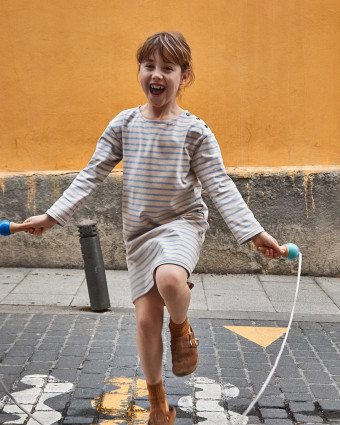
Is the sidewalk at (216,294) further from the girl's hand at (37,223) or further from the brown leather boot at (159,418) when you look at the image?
the girl's hand at (37,223)

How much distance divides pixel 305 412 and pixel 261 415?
25cm

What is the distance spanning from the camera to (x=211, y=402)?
3.34 metres

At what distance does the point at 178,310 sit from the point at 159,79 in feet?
3.58

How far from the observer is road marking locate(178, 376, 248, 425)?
314 centimetres

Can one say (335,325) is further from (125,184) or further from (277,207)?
(125,184)

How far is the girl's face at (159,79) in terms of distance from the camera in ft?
9.25

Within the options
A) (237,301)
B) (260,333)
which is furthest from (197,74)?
(260,333)

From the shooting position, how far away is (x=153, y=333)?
2840 mm

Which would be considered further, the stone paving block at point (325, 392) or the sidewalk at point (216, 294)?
the sidewalk at point (216, 294)

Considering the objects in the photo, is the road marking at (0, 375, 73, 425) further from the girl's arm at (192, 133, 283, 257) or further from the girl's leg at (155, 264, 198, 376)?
the girl's arm at (192, 133, 283, 257)

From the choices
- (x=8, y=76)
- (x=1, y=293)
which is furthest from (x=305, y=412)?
(x=8, y=76)

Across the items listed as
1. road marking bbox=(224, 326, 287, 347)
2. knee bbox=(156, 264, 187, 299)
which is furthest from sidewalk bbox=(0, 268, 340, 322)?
knee bbox=(156, 264, 187, 299)

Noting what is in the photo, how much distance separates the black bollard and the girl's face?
2.50m

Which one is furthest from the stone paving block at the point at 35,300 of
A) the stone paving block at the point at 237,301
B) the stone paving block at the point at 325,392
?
the stone paving block at the point at 325,392
